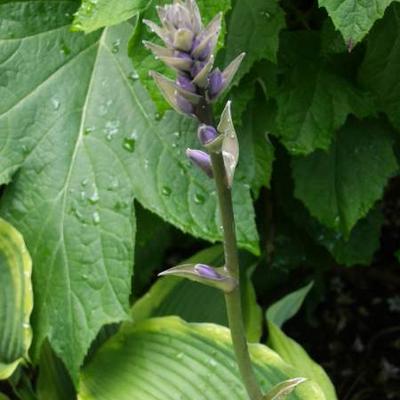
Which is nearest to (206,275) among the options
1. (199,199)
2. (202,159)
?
(202,159)

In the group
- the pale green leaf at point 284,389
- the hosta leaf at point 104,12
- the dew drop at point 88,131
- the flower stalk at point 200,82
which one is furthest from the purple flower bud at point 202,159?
the dew drop at point 88,131

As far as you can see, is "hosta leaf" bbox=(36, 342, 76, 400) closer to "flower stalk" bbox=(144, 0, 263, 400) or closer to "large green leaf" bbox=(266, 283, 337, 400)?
"large green leaf" bbox=(266, 283, 337, 400)

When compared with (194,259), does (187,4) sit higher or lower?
higher

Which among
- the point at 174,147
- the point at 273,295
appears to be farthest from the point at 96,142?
the point at 273,295

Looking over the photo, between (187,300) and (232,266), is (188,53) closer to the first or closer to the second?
(232,266)

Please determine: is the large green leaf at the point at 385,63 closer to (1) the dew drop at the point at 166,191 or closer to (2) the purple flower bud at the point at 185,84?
(1) the dew drop at the point at 166,191

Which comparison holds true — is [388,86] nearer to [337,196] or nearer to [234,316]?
[337,196]
